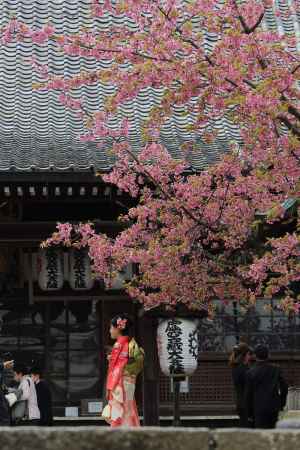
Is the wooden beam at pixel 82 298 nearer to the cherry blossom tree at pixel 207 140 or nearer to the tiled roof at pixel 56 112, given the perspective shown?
the tiled roof at pixel 56 112

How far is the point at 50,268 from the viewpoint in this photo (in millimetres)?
12672

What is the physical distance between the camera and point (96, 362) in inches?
521

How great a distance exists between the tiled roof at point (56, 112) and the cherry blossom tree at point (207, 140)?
216cm

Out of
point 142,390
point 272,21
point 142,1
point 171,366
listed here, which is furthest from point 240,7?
point 272,21

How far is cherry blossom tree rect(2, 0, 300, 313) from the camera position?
7562 millimetres

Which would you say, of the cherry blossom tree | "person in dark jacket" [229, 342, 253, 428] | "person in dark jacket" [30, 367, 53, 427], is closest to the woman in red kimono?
the cherry blossom tree

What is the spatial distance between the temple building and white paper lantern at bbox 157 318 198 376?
0.37 metres

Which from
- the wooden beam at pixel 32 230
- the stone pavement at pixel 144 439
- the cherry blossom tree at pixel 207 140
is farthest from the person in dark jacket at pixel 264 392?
the stone pavement at pixel 144 439

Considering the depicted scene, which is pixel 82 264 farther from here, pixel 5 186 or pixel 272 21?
pixel 272 21

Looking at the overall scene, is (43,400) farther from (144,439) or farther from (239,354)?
(144,439)

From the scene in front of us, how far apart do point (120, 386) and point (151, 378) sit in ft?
11.5

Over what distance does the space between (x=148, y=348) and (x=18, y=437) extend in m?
8.37

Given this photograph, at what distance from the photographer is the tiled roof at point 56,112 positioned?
11712mm

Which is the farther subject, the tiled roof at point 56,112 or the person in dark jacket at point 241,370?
the tiled roof at point 56,112
